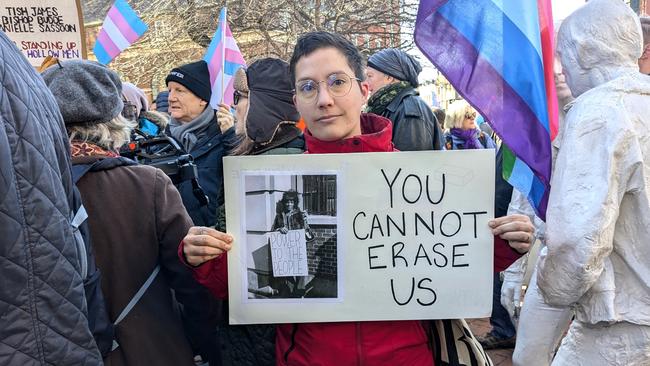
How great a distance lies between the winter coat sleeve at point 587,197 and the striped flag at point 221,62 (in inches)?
141

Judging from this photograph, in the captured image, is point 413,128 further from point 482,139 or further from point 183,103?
point 482,139

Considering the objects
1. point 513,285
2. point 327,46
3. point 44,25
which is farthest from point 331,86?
point 44,25

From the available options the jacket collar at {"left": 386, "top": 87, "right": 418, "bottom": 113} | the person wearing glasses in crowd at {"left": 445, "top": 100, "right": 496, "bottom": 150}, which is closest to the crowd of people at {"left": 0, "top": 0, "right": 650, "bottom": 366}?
the jacket collar at {"left": 386, "top": 87, "right": 418, "bottom": 113}

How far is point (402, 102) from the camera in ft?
13.9

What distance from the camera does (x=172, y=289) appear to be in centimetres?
208

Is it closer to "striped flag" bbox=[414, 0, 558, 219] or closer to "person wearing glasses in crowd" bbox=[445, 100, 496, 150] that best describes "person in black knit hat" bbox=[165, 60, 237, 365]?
"striped flag" bbox=[414, 0, 558, 219]

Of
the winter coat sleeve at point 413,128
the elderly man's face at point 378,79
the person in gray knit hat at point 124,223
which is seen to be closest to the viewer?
the person in gray knit hat at point 124,223

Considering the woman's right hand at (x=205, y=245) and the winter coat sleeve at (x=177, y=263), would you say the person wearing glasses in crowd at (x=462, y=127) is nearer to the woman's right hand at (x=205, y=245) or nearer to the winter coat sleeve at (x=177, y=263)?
the winter coat sleeve at (x=177, y=263)

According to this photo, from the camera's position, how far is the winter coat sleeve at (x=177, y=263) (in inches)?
77.3

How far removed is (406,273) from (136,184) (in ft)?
3.12

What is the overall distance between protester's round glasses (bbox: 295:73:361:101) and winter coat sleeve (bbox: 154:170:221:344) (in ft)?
1.98

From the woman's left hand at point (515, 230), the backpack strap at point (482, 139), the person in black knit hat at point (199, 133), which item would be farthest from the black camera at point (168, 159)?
the backpack strap at point (482, 139)

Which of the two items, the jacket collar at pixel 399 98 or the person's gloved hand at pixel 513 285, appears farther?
the jacket collar at pixel 399 98

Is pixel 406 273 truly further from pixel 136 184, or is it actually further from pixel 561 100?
pixel 561 100
